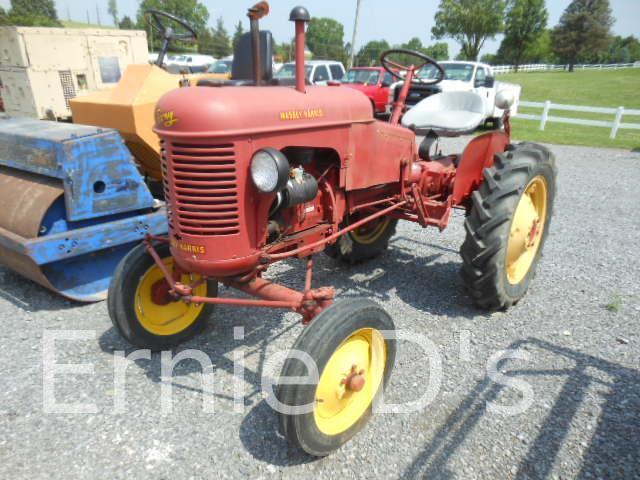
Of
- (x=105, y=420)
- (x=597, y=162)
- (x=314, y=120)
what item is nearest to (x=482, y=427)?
(x=314, y=120)

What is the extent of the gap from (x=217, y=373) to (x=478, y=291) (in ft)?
5.67

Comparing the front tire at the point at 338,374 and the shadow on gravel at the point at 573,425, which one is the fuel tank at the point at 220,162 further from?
the shadow on gravel at the point at 573,425

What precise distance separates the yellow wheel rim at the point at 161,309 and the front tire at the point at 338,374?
1019 millimetres

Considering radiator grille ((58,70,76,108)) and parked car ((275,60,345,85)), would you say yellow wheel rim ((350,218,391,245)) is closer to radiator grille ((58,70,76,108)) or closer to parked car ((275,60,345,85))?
radiator grille ((58,70,76,108))

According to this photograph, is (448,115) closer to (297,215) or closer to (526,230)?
(526,230)

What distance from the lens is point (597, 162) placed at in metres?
8.84

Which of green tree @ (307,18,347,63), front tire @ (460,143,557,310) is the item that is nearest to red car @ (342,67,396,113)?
front tire @ (460,143,557,310)

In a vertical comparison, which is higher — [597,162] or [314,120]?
[314,120]

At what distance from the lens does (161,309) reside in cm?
281

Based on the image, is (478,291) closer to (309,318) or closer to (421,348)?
(421,348)

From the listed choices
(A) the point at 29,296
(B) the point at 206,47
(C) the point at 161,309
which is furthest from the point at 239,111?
(B) the point at 206,47

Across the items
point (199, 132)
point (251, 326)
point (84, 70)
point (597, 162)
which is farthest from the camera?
point (597, 162)

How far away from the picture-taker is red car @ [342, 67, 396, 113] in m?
12.2

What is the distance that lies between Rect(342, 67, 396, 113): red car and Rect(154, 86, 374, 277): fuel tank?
10375mm
